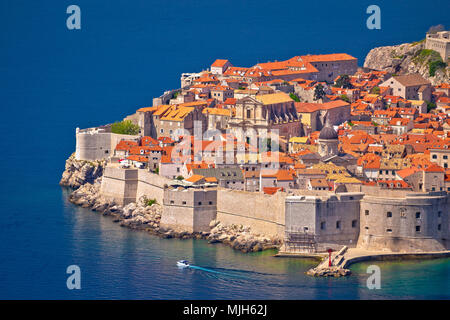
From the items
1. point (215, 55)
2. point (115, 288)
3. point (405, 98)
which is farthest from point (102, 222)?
point (215, 55)

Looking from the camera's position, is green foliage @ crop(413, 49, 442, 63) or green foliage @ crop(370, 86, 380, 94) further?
green foliage @ crop(413, 49, 442, 63)

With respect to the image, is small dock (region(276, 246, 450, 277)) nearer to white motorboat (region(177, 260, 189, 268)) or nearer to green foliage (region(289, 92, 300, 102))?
white motorboat (region(177, 260, 189, 268))

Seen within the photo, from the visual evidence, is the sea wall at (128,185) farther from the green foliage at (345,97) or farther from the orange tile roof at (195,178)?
the green foliage at (345,97)

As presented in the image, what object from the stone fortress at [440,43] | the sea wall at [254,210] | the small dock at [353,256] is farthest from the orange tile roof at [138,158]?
the stone fortress at [440,43]

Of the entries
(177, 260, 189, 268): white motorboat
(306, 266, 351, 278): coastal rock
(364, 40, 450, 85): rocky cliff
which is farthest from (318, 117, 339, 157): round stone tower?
(364, 40, 450, 85): rocky cliff

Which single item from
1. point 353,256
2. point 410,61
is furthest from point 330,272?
point 410,61
